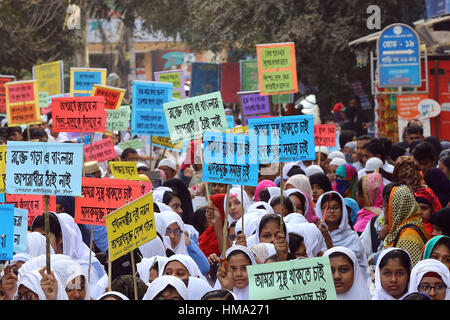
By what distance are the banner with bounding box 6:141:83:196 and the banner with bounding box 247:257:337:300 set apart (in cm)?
176

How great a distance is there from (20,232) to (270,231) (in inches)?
70.0

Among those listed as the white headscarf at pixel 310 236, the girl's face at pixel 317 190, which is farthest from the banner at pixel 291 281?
the girl's face at pixel 317 190

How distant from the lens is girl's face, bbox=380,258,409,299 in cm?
573

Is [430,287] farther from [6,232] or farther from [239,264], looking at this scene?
[6,232]

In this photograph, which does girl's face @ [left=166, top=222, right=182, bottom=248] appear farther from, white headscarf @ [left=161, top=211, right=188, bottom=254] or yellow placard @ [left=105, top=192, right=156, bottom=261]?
yellow placard @ [left=105, top=192, right=156, bottom=261]

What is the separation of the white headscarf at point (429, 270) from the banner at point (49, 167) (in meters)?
1.96

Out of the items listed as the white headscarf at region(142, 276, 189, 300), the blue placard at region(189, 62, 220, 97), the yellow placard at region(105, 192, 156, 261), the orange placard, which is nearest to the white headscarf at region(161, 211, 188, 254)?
the yellow placard at region(105, 192, 156, 261)

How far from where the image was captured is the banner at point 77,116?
915cm

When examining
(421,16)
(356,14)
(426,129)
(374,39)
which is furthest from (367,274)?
(421,16)

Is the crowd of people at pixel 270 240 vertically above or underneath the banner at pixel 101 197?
underneath

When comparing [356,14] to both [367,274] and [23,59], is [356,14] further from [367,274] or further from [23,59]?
[367,274]

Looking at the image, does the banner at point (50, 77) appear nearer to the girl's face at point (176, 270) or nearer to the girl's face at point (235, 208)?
the girl's face at point (235, 208)

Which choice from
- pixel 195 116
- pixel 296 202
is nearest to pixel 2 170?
pixel 195 116

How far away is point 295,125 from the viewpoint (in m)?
6.79
